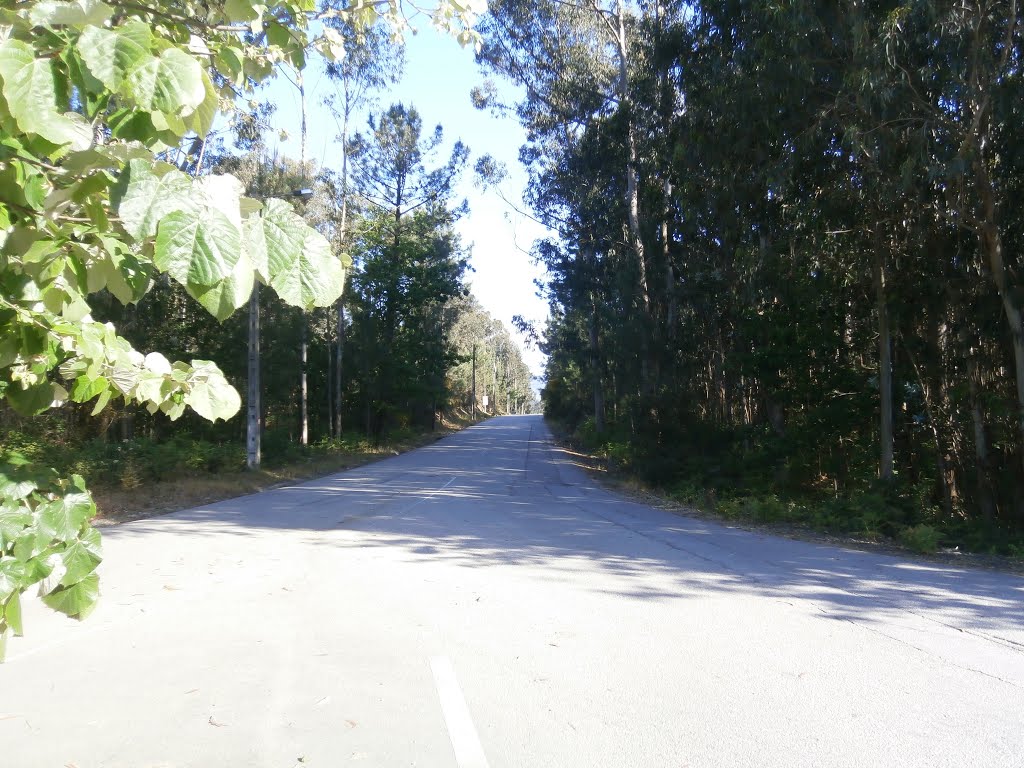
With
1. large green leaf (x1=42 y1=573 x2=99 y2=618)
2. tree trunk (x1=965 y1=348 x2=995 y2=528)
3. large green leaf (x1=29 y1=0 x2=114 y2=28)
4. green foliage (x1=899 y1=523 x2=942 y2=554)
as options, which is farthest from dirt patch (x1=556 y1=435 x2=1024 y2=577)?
large green leaf (x1=29 y1=0 x2=114 y2=28)

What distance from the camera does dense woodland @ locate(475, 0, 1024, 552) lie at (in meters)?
12.5

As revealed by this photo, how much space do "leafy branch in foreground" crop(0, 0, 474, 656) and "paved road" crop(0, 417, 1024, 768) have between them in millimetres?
1916

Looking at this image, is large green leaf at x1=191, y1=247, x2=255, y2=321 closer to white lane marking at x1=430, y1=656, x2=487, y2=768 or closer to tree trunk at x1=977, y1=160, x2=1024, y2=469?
white lane marking at x1=430, y1=656, x2=487, y2=768

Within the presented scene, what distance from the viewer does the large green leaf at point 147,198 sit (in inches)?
84.8

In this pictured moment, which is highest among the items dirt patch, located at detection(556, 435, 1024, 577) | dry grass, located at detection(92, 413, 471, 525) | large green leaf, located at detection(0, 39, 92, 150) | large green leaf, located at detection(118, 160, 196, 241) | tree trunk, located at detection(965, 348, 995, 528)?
large green leaf, located at detection(0, 39, 92, 150)

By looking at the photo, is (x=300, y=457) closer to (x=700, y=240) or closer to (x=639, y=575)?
(x=700, y=240)

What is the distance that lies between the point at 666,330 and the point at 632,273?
256 centimetres

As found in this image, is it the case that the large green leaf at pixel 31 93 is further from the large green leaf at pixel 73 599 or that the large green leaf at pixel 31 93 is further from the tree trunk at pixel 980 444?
the tree trunk at pixel 980 444

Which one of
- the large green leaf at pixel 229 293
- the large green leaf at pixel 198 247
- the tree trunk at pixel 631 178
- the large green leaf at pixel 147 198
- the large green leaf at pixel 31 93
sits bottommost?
the large green leaf at pixel 229 293

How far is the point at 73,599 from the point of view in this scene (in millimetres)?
2936

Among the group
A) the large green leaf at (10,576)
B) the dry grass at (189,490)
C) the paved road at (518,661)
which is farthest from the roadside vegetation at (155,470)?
the large green leaf at (10,576)

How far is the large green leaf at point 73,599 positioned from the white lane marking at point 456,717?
206cm

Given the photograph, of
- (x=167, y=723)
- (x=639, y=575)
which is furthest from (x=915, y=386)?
(x=167, y=723)

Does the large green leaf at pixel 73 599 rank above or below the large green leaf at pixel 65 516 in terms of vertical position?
below
